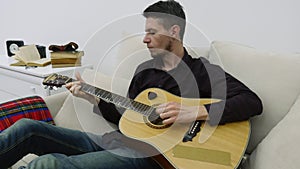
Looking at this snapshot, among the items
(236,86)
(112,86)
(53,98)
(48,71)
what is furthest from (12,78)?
(236,86)

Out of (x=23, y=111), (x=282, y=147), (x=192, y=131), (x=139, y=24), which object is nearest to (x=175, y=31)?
(x=139, y=24)

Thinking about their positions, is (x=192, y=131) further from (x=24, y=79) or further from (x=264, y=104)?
(x=24, y=79)

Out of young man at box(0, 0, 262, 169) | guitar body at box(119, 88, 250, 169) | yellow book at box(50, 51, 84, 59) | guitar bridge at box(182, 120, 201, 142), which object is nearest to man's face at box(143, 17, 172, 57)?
young man at box(0, 0, 262, 169)

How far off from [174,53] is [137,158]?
526mm

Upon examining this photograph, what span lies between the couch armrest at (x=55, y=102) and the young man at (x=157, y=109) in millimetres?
284

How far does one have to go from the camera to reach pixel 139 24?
5.60 feet

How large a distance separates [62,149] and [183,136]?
500 mm

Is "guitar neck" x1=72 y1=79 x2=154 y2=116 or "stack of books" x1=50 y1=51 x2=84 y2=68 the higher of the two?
"guitar neck" x1=72 y1=79 x2=154 y2=116

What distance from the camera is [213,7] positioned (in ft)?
5.23

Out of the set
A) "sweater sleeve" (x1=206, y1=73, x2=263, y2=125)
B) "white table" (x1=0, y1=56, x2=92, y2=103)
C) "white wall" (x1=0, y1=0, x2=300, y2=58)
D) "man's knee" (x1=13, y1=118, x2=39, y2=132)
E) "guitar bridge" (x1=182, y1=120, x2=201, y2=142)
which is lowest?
"white table" (x1=0, y1=56, x2=92, y2=103)

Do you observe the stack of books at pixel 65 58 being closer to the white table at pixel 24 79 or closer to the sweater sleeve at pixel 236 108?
the white table at pixel 24 79

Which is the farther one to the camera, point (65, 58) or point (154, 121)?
point (65, 58)

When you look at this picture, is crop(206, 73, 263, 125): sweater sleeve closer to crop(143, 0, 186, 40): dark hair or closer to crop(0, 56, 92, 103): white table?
crop(143, 0, 186, 40): dark hair

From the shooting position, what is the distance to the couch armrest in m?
1.51
